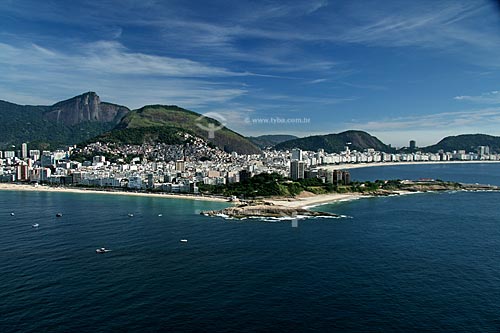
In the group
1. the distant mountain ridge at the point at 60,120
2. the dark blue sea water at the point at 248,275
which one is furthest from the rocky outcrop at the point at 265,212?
the distant mountain ridge at the point at 60,120

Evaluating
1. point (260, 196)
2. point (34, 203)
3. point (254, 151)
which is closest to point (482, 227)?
point (260, 196)

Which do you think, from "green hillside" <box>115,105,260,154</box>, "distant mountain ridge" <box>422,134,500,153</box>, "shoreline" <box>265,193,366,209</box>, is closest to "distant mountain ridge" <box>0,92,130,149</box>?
"green hillside" <box>115,105,260,154</box>

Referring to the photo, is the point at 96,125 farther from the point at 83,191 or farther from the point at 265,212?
the point at 265,212

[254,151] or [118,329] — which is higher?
[254,151]

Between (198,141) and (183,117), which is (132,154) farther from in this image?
(183,117)

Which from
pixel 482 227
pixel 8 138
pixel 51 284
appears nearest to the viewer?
pixel 51 284

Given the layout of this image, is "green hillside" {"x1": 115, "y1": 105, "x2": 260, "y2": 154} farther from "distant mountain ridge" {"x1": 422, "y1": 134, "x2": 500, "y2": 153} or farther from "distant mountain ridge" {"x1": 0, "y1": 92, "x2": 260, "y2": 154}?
"distant mountain ridge" {"x1": 422, "y1": 134, "x2": 500, "y2": 153}

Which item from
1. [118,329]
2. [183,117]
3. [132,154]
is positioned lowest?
[118,329]

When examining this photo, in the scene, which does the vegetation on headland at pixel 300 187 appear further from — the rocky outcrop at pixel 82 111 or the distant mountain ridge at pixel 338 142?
the rocky outcrop at pixel 82 111
